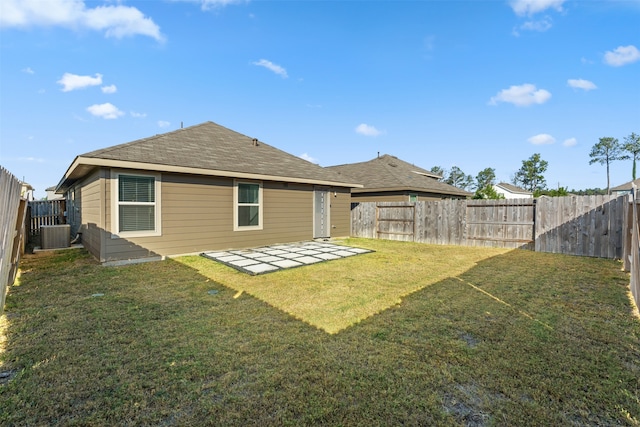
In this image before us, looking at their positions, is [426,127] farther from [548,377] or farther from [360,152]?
[548,377]

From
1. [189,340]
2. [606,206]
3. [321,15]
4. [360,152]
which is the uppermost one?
[321,15]

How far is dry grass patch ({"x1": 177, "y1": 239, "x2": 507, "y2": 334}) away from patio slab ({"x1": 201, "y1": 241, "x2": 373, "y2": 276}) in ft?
0.75

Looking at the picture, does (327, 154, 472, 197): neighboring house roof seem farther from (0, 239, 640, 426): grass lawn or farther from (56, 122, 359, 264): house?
(0, 239, 640, 426): grass lawn

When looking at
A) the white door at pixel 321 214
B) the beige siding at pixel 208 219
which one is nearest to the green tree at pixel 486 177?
the white door at pixel 321 214

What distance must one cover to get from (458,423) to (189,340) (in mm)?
2404

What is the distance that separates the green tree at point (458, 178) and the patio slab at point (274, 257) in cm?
5965

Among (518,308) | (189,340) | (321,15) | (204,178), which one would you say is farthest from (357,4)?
(189,340)

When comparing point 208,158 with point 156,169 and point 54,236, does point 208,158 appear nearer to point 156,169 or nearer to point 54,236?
point 156,169

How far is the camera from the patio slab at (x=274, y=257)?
606 cm

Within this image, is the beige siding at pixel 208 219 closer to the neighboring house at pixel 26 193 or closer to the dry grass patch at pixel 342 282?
the dry grass patch at pixel 342 282

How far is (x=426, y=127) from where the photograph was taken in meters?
19.4

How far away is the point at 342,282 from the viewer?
500cm

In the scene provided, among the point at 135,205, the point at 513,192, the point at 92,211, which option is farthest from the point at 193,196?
the point at 513,192

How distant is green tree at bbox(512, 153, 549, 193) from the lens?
4655 cm
